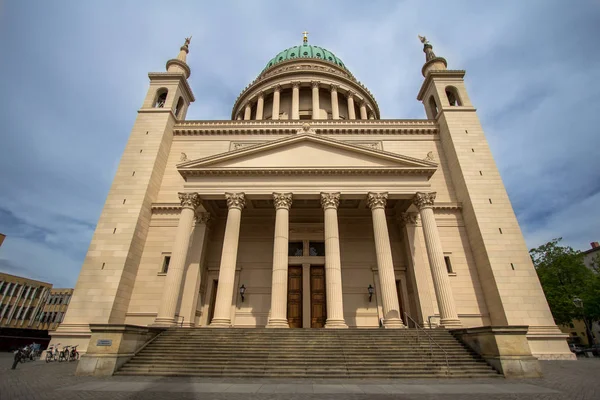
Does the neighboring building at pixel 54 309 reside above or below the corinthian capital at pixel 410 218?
below

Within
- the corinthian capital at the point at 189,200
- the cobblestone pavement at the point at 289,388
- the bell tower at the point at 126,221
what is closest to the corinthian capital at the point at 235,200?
the corinthian capital at the point at 189,200

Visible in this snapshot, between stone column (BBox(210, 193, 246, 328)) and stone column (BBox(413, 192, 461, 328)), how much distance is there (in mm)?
11900

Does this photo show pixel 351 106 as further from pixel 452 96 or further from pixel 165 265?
pixel 165 265

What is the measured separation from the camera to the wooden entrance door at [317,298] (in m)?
20.5

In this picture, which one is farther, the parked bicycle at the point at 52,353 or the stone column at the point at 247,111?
the stone column at the point at 247,111

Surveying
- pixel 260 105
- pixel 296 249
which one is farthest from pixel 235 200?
pixel 260 105

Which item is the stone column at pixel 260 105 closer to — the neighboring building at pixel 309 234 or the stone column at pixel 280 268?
the neighboring building at pixel 309 234

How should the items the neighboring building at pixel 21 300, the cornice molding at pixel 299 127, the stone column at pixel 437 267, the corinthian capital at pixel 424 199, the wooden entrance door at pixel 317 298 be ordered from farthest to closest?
the neighboring building at pixel 21 300 → the cornice molding at pixel 299 127 → the wooden entrance door at pixel 317 298 → the corinthian capital at pixel 424 199 → the stone column at pixel 437 267

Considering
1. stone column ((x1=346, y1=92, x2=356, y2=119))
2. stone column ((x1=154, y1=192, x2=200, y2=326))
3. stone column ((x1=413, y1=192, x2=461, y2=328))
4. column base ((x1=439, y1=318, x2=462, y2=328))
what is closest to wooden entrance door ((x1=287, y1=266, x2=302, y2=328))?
stone column ((x1=154, y1=192, x2=200, y2=326))

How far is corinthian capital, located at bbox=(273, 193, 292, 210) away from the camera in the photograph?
18703 mm

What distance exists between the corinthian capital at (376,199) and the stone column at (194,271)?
39.6 feet

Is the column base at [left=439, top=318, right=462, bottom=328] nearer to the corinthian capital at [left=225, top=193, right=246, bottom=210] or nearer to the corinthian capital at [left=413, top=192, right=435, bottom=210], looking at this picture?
the corinthian capital at [left=413, top=192, right=435, bottom=210]

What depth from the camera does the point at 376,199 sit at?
61.4 feet

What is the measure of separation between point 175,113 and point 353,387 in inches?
1127
